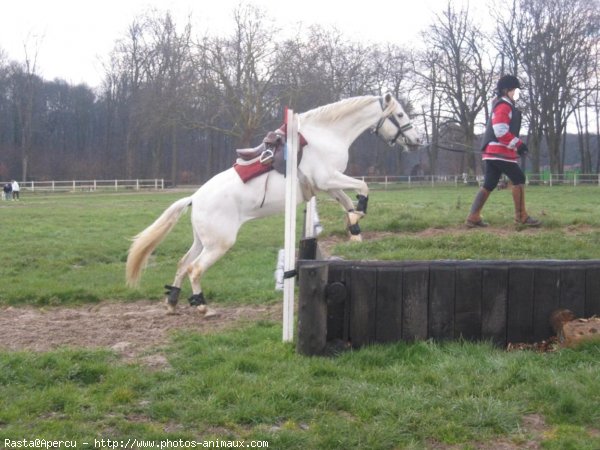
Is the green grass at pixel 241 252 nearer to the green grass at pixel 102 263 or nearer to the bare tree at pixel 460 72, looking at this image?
the green grass at pixel 102 263

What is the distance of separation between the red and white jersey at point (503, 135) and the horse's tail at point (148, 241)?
429 cm

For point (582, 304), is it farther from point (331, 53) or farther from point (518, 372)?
point (331, 53)

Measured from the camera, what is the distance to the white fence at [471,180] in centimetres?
4322

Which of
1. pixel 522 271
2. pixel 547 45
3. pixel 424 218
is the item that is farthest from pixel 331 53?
pixel 522 271

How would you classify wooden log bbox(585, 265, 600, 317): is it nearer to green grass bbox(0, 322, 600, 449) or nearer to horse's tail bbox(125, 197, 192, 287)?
green grass bbox(0, 322, 600, 449)

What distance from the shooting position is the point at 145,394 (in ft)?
14.3

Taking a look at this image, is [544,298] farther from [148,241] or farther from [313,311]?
[148,241]

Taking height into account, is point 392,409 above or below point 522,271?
below

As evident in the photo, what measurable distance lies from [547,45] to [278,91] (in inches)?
723

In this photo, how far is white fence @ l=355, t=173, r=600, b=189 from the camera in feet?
142

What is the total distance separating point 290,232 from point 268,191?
131 centimetres

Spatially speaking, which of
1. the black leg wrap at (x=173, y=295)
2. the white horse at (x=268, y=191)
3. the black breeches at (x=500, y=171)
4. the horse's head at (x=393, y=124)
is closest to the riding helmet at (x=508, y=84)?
the black breeches at (x=500, y=171)

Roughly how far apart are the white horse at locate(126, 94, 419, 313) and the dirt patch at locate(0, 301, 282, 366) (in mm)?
353

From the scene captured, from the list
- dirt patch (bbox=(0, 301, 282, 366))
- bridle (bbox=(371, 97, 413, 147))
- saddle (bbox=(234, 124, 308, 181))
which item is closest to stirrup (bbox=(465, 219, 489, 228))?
bridle (bbox=(371, 97, 413, 147))
